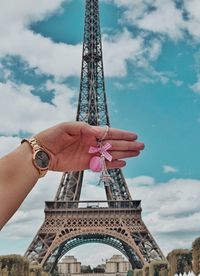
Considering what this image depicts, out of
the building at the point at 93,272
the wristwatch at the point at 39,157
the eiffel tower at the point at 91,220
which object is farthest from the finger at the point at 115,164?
the building at the point at 93,272

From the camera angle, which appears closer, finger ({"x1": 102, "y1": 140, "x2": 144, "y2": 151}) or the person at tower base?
the person at tower base

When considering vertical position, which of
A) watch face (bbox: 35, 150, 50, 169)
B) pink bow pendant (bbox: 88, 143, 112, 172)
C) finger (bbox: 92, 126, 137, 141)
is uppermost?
finger (bbox: 92, 126, 137, 141)

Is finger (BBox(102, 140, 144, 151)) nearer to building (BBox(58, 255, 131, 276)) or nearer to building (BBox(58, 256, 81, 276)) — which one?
building (BBox(58, 255, 131, 276))

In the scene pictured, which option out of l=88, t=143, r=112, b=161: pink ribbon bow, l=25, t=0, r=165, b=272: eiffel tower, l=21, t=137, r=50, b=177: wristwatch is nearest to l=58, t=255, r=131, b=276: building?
l=25, t=0, r=165, b=272: eiffel tower

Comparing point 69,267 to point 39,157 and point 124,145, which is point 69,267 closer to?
point 124,145

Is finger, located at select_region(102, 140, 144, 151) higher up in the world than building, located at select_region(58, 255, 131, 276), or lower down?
lower down

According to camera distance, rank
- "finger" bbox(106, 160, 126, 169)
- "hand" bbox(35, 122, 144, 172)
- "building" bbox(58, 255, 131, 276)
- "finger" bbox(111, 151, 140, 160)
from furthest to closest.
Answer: "building" bbox(58, 255, 131, 276) → "finger" bbox(106, 160, 126, 169) → "finger" bbox(111, 151, 140, 160) → "hand" bbox(35, 122, 144, 172)

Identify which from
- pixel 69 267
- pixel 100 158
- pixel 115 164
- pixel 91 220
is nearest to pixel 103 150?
pixel 100 158
